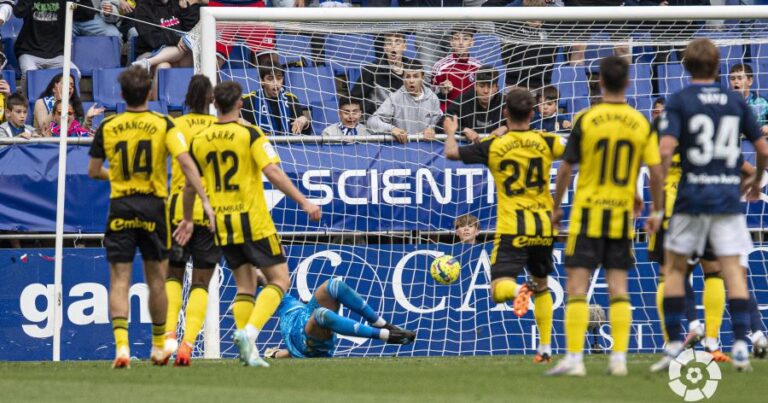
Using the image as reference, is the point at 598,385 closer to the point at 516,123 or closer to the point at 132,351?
the point at 516,123

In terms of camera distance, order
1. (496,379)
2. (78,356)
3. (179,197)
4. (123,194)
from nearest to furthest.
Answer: (496,379), (123,194), (179,197), (78,356)

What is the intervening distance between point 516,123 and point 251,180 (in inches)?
77.8

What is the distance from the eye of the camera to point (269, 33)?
13.1m

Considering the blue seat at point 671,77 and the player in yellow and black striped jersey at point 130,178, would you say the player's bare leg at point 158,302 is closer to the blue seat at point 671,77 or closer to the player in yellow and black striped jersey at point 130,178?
the player in yellow and black striped jersey at point 130,178

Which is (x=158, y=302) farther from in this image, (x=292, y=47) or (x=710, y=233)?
(x=292, y=47)

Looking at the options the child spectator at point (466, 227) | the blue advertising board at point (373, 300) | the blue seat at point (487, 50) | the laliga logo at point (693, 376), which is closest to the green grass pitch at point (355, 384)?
the laliga logo at point (693, 376)

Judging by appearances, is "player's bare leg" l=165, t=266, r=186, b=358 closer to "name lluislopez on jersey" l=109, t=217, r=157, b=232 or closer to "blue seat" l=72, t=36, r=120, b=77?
"name lluislopez on jersey" l=109, t=217, r=157, b=232

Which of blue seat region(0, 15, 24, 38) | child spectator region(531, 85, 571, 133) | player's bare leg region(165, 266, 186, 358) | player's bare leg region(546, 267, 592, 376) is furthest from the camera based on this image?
blue seat region(0, 15, 24, 38)

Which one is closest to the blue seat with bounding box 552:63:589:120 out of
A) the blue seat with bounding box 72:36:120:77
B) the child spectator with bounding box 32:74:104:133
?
the child spectator with bounding box 32:74:104:133

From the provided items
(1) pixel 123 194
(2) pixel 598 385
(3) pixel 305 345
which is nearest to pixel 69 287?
(3) pixel 305 345

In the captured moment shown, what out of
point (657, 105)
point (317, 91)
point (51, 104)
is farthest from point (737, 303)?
point (51, 104)

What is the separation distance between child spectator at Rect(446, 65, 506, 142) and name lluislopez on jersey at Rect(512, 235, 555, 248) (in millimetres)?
3479

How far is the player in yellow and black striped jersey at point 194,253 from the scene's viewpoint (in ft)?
32.2

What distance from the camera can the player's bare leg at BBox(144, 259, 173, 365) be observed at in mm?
9484
